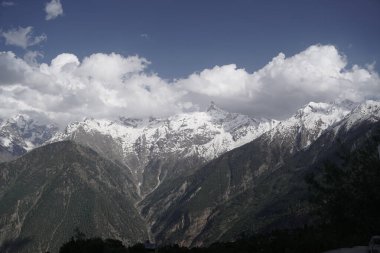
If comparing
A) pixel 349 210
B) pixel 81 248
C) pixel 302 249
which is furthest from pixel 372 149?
pixel 81 248

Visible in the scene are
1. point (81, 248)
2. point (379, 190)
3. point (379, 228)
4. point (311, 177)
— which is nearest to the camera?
point (379, 228)

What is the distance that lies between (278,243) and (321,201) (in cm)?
4498

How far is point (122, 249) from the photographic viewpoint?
7031 centimetres

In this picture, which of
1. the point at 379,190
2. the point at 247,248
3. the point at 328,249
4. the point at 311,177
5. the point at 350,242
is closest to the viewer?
the point at 328,249

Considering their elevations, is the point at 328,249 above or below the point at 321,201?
below

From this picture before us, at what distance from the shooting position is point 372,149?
343 feet

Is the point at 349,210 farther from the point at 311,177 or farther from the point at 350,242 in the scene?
the point at 350,242

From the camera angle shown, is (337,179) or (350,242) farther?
(337,179)

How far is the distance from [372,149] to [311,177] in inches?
643

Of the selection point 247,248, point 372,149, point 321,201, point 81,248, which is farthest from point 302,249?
point 372,149

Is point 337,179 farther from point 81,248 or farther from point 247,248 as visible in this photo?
point 81,248

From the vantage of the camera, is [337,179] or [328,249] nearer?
[328,249]

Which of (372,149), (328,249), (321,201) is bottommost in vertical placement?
(328,249)

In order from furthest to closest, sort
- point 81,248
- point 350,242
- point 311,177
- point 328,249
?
point 311,177
point 81,248
point 350,242
point 328,249
